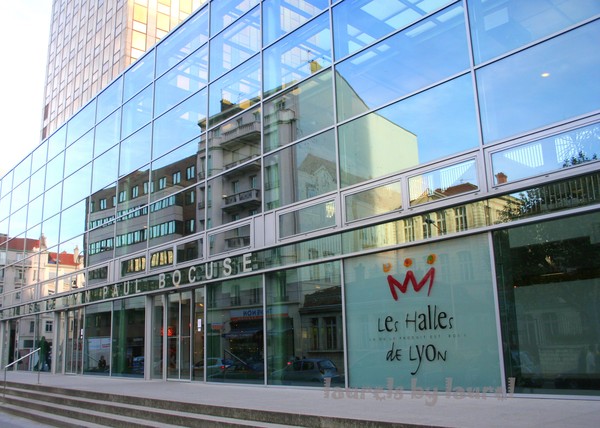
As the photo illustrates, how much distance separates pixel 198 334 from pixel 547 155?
11.5 metres

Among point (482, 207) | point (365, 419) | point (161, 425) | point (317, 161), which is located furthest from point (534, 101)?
point (161, 425)

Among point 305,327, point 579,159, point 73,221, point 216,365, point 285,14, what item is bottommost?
point 216,365

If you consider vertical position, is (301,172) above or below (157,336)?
above

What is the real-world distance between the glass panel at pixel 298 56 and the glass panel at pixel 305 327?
529 cm

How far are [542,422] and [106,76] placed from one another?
2434 inches

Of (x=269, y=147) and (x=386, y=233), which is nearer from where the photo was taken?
(x=386, y=233)

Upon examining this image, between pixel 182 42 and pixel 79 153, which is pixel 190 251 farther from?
pixel 79 153

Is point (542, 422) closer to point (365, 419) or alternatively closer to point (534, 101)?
point (365, 419)

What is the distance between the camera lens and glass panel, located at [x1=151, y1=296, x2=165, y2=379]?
62.7 ft

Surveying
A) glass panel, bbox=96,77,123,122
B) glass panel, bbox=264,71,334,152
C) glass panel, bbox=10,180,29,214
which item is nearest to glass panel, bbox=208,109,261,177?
glass panel, bbox=264,71,334,152

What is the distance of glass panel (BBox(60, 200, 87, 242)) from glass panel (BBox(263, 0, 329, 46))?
12.8 m

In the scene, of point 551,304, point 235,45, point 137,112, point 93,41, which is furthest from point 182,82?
point 93,41

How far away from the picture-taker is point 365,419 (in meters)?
7.51

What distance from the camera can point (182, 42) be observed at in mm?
20484
